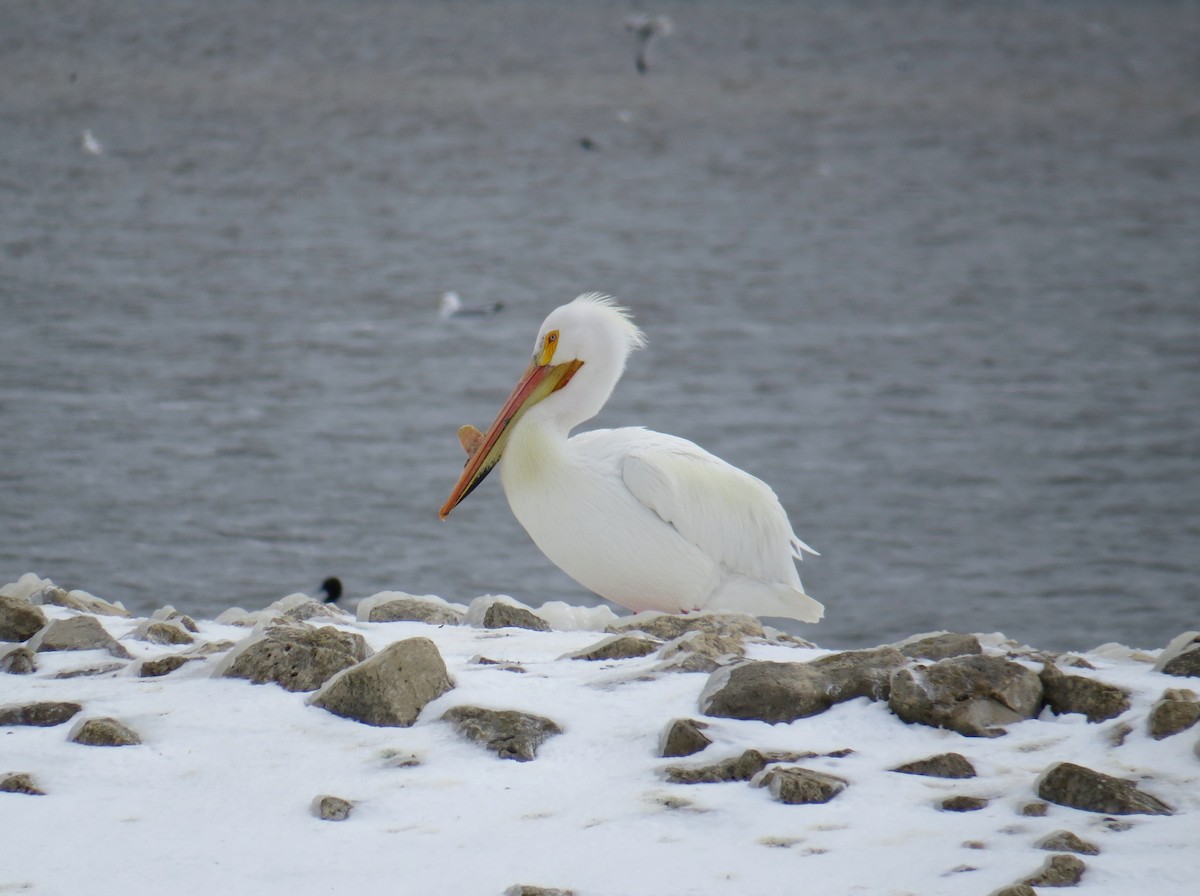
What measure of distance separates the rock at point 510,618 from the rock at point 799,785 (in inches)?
49.2

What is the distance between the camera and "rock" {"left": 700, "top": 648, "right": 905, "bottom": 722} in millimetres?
2854

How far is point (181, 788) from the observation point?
8.75 feet

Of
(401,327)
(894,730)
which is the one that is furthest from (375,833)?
(401,327)

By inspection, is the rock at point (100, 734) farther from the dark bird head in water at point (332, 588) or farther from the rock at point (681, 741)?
the dark bird head in water at point (332, 588)

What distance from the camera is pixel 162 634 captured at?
3535 mm

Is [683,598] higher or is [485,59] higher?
[485,59]

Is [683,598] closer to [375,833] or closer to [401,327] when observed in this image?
[375,833]

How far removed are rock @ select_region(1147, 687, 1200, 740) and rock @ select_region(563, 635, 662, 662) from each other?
101cm

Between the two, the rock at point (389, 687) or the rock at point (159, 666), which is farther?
the rock at point (159, 666)

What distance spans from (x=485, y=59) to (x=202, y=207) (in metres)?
20.3

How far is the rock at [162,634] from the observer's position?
3525mm

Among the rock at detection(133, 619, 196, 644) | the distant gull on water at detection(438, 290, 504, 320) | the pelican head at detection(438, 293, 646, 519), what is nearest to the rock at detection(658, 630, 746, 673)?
the rock at detection(133, 619, 196, 644)

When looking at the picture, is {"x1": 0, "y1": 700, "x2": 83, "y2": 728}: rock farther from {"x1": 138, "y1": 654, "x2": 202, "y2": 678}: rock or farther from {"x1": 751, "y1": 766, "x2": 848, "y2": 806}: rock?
{"x1": 751, "y1": 766, "x2": 848, "y2": 806}: rock

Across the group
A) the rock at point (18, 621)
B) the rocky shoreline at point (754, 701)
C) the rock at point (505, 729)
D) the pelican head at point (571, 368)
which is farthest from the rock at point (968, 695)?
the pelican head at point (571, 368)
